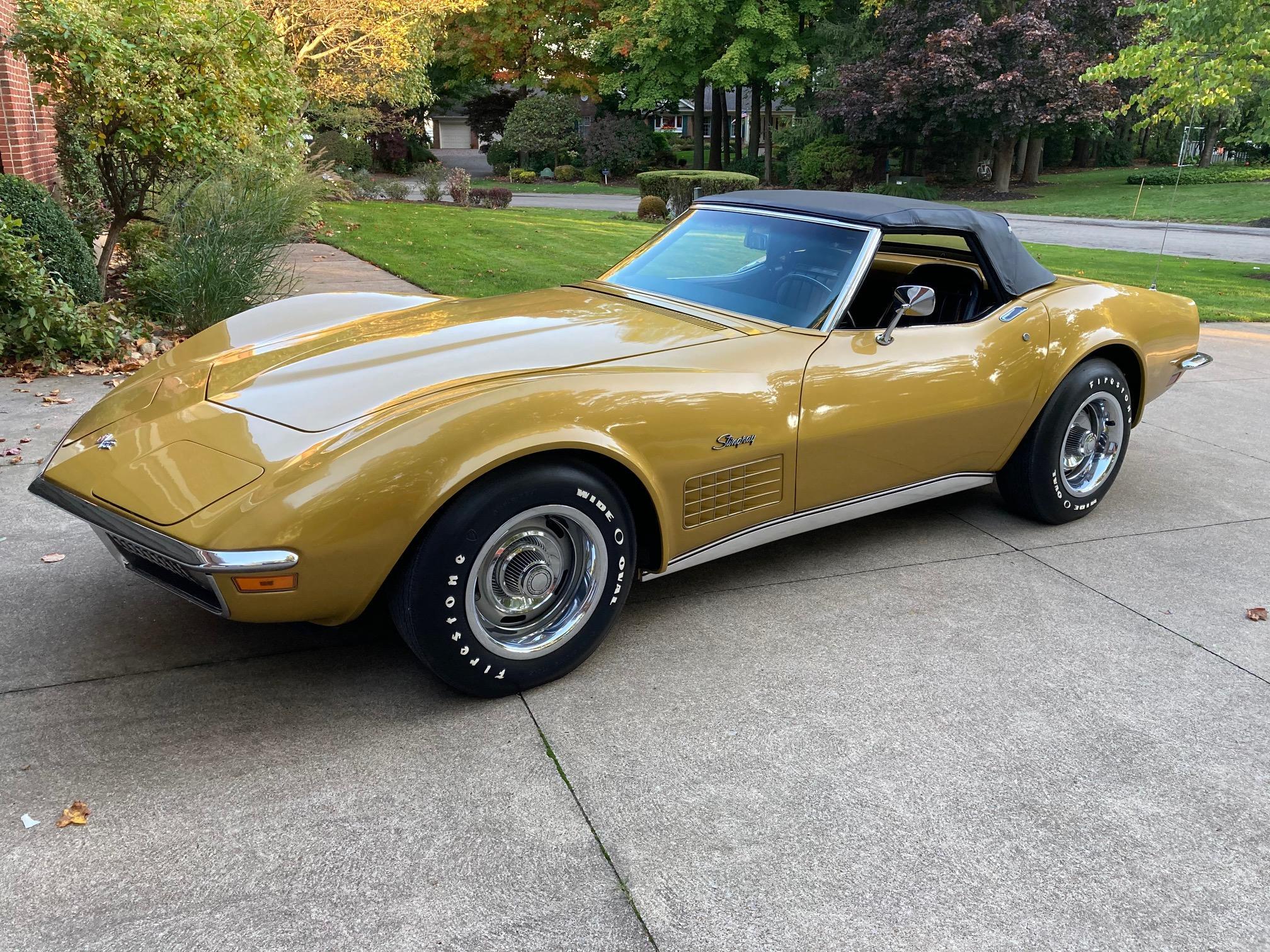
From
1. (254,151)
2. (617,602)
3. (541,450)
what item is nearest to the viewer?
(541,450)

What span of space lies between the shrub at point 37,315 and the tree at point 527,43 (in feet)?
126

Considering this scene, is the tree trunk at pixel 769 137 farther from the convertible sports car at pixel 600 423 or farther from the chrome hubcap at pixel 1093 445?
the convertible sports car at pixel 600 423

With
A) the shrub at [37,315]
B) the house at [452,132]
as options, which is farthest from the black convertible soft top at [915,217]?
the house at [452,132]

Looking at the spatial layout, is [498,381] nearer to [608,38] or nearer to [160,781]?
[160,781]

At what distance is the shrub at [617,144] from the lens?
42281 mm

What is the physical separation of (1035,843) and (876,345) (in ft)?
6.21

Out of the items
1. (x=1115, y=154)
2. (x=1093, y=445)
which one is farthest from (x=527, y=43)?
(x=1093, y=445)

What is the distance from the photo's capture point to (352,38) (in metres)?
22.6

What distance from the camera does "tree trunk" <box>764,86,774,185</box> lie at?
40.1 metres

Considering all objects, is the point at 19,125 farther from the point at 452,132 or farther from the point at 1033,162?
the point at 452,132

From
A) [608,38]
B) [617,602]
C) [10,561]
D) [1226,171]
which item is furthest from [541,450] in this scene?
[1226,171]

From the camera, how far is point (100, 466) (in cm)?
289

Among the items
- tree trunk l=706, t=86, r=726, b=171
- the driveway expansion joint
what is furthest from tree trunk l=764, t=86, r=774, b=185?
the driveway expansion joint

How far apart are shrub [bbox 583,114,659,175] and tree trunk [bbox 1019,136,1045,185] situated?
15572mm
